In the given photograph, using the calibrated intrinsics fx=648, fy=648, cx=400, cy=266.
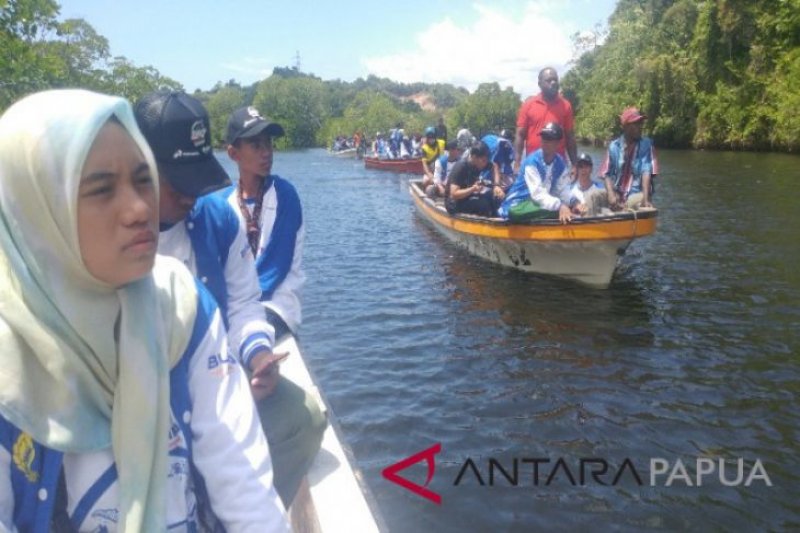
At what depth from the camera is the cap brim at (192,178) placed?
2.45 meters

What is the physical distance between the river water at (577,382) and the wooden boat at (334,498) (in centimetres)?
172

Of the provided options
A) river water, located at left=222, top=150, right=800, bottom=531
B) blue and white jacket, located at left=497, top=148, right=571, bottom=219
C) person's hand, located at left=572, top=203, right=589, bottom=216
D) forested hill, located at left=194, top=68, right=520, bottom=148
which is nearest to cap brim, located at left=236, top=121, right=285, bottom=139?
river water, located at left=222, top=150, right=800, bottom=531

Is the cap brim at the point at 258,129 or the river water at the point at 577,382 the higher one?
the cap brim at the point at 258,129

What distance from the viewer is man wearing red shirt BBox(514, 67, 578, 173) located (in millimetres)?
9297

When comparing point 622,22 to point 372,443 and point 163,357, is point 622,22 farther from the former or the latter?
point 163,357

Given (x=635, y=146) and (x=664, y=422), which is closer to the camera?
(x=664, y=422)

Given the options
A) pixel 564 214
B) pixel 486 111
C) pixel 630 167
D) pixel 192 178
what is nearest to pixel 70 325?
pixel 192 178

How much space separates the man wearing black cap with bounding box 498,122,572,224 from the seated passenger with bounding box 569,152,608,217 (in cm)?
29

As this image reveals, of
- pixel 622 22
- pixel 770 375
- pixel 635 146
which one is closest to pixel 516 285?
pixel 635 146

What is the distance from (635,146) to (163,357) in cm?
893

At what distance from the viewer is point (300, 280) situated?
357 cm

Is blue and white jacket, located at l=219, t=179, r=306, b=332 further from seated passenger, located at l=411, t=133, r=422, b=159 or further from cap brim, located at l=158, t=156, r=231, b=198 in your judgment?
seated passenger, located at l=411, t=133, r=422, b=159

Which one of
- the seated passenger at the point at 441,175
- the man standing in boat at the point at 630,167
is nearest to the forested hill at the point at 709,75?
the seated passenger at the point at 441,175

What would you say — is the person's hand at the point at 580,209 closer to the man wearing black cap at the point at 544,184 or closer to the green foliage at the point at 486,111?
the man wearing black cap at the point at 544,184
